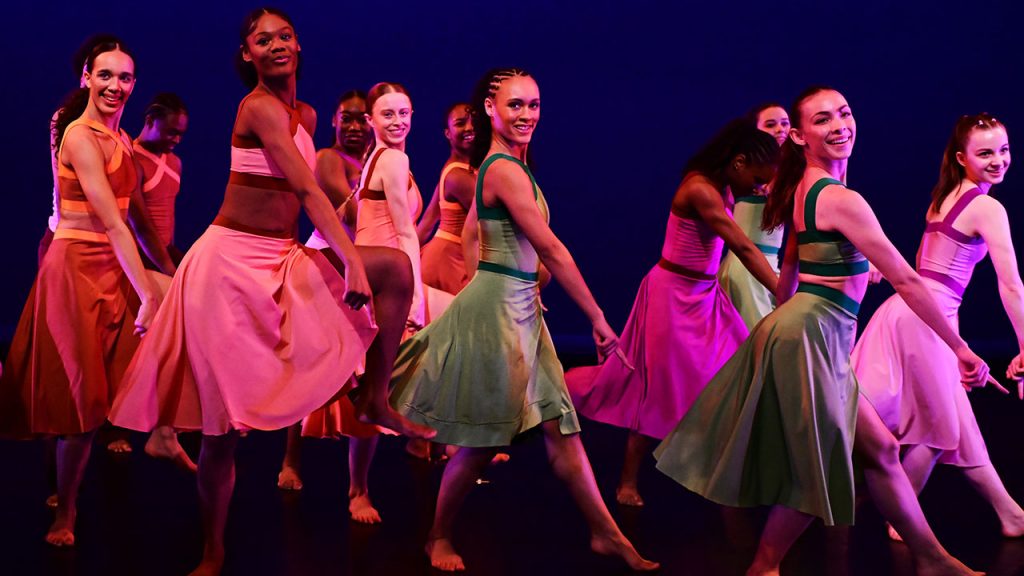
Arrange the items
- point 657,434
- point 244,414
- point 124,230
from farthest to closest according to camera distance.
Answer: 1. point 657,434
2. point 124,230
3. point 244,414

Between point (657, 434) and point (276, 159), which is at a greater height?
point (276, 159)

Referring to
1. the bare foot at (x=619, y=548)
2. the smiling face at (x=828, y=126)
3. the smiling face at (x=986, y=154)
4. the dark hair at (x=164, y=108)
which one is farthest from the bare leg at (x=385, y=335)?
the dark hair at (x=164, y=108)

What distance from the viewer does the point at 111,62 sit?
4285mm

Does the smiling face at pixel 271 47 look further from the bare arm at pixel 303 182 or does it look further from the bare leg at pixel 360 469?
the bare leg at pixel 360 469

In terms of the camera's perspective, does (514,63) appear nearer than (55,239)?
No

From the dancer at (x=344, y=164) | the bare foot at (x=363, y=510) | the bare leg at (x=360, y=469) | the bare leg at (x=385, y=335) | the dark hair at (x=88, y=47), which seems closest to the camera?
the bare leg at (x=385, y=335)

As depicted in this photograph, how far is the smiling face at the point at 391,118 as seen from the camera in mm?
4961

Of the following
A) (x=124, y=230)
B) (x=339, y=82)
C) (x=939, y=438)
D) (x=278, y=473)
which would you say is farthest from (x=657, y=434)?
(x=339, y=82)

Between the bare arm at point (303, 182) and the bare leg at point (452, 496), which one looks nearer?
the bare arm at point (303, 182)

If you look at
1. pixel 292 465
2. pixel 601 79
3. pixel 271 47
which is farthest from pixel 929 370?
pixel 601 79

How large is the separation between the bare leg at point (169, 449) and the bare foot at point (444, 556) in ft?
5.36

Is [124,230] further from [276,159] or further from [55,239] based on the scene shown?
[276,159]

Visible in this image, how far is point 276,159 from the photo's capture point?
11.3 ft

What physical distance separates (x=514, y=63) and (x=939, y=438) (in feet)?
19.2
